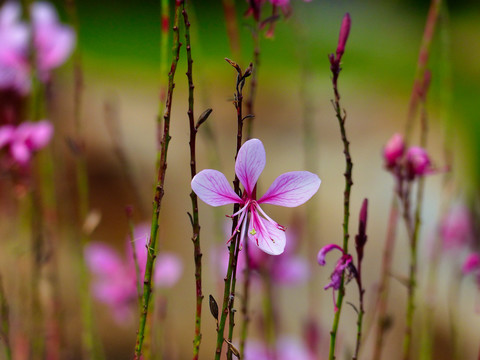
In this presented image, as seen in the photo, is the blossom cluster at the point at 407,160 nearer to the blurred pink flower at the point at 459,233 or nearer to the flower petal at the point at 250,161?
the flower petal at the point at 250,161

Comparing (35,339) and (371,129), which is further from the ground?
(371,129)

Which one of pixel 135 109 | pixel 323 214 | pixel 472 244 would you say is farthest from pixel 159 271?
pixel 135 109

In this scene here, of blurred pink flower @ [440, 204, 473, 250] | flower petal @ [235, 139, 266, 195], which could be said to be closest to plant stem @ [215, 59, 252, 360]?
flower petal @ [235, 139, 266, 195]

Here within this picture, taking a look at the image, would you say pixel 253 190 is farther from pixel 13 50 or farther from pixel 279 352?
pixel 13 50

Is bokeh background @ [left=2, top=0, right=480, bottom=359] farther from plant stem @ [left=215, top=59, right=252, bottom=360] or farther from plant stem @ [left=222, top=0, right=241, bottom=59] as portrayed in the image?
plant stem @ [left=215, top=59, right=252, bottom=360]

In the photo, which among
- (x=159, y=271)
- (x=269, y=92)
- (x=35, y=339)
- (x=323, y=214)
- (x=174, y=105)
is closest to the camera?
(x=35, y=339)

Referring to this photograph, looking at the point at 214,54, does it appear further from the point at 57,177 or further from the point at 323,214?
the point at 57,177
